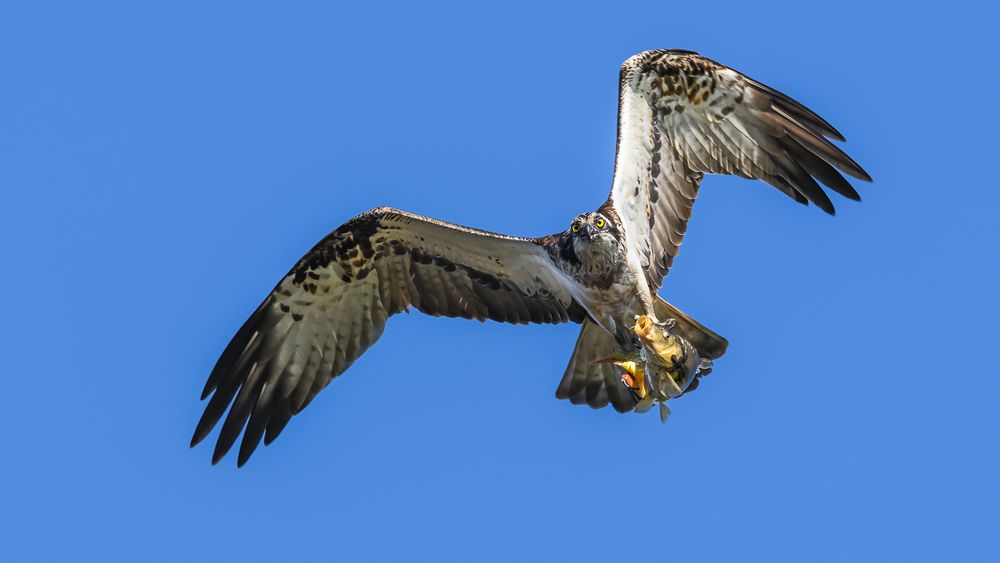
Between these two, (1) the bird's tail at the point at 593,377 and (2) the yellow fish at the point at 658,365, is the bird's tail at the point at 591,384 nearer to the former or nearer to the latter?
(1) the bird's tail at the point at 593,377

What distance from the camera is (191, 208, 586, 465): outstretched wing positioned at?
13023 millimetres

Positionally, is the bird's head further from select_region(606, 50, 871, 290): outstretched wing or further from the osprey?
→ select_region(606, 50, 871, 290): outstretched wing

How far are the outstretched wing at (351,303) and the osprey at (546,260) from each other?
0.02 m

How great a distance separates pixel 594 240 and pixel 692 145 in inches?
87.0

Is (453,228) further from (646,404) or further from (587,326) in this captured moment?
(646,404)

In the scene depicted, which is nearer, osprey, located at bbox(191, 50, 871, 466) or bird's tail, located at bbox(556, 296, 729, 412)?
osprey, located at bbox(191, 50, 871, 466)

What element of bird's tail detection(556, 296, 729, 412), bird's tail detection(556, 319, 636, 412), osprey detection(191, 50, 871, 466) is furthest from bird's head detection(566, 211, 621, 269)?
bird's tail detection(556, 319, 636, 412)

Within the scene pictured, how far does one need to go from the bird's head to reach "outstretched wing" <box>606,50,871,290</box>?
80 centimetres

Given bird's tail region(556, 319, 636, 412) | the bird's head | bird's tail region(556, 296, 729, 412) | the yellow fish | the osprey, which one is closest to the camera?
the yellow fish

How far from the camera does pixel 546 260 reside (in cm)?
1262

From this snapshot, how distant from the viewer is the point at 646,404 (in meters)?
12.1

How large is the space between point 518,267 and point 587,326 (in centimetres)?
99

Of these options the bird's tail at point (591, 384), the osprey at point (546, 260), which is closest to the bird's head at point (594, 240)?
the osprey at point (546, 260)

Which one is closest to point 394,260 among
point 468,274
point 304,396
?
point 468,274
